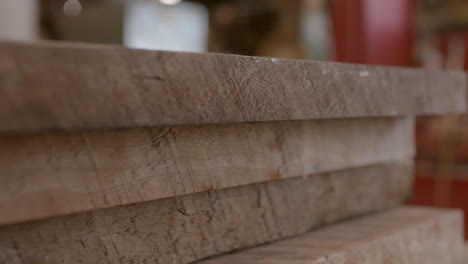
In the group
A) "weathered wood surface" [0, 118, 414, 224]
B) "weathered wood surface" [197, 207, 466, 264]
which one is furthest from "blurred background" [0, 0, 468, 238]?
"weathered wood surface" [197, 207, 466, 264]

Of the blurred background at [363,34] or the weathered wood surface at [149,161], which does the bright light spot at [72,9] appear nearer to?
the blurred background at [363,34]

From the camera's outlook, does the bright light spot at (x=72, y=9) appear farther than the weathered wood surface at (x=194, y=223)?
Yes

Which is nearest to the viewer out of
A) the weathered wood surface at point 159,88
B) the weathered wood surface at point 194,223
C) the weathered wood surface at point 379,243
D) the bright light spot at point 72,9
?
the weathered wood surface at point 159,88

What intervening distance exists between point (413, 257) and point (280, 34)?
7.47 m

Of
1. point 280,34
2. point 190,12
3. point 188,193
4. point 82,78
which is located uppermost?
point 280,34

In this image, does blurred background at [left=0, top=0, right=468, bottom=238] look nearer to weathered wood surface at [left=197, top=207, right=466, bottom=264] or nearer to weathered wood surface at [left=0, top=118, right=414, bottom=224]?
weathered wood surface at [left=0, top=118, right=414, bottom=224]

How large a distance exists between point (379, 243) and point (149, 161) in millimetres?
416

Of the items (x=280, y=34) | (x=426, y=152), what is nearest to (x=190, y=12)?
(x=426, y=152)

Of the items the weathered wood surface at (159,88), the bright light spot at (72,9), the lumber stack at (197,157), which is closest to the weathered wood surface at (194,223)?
the lumber stack at (197,157)

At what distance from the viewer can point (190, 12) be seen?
4.74 m

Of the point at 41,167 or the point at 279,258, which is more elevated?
the point at 41,167

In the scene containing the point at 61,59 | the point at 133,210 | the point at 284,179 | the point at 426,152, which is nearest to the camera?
the point at 61,59

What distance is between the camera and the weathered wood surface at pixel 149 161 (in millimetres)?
577

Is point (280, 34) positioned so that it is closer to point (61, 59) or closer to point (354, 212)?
point (354, 212)
